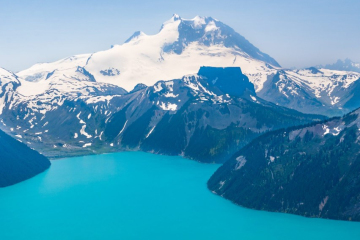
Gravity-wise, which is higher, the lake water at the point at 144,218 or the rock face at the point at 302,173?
the rock face at the point at 302,173

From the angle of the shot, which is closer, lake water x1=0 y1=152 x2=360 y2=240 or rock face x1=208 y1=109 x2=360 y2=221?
lake water x1=0 y1=152 x2=360 y2=240

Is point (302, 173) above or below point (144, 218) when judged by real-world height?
above

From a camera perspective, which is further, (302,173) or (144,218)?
(302,173)

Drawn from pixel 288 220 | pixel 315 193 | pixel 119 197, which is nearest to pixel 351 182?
pixel 315 193

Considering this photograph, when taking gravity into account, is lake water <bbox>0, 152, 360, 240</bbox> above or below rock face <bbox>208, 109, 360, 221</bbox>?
below

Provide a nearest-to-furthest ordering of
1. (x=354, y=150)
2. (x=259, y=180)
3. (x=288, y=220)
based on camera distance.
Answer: (x=288, y=220), (x=354, y=150), (x=259, y=180)

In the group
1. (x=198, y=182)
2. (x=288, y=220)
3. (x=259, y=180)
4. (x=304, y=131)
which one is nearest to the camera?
(x=288, y=220)

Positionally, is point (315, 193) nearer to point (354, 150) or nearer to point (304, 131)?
point (354, 150)

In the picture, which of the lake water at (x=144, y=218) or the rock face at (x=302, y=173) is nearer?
the lake water at (x=144, y=218)
